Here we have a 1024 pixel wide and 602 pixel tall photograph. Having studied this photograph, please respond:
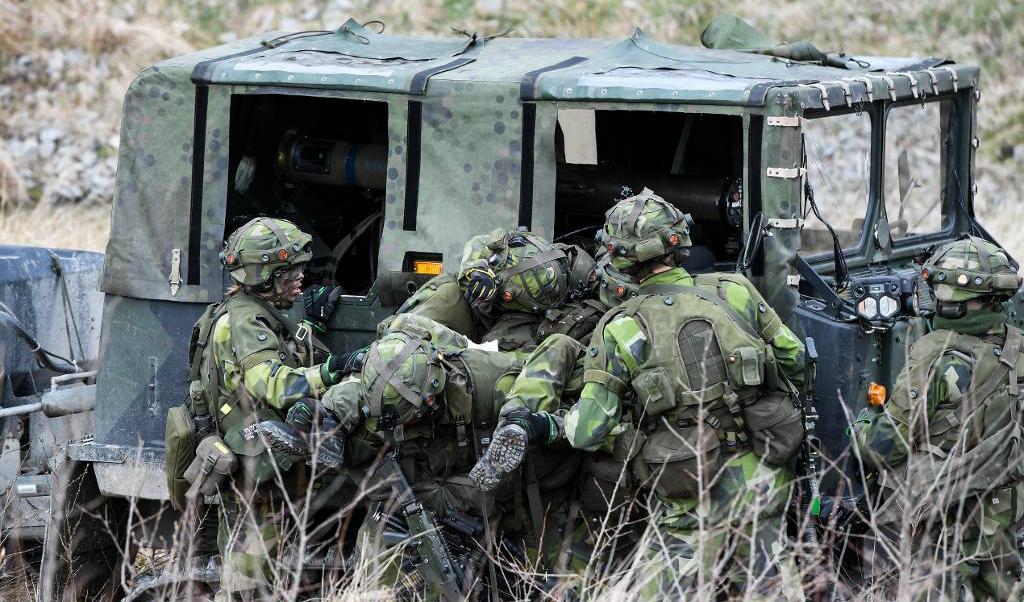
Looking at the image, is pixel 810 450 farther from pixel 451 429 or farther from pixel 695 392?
pixel 451 429

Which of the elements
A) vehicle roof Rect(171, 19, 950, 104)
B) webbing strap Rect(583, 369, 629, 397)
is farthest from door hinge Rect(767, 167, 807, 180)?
webbing strap Rect(583, 369, 629, 397)

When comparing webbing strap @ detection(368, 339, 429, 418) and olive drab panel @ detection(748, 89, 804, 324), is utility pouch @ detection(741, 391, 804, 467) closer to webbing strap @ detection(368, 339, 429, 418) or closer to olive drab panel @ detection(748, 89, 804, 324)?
olive drab panel @ detection(748, 89, 804, 324)

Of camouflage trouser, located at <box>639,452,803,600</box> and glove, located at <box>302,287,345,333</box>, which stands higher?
glove, located at <box>302,287,345,333</box>

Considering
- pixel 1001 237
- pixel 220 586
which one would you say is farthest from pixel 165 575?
pixel 1001 237

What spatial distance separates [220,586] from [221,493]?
0.35 metres

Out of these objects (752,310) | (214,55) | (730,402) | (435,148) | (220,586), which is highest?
(214,55)

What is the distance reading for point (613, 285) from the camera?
16.3 ft

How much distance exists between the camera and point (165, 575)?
5105 millimetres

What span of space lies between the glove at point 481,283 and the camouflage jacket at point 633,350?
0.57m

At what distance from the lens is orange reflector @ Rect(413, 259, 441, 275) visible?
5.72 meters

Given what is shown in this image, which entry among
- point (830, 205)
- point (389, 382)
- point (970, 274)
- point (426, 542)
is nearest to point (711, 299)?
point (970, 274)

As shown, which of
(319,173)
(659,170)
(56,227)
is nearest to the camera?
(319,173)

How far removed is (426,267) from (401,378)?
3.91 ft

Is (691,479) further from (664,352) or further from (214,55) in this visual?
(214,55)
